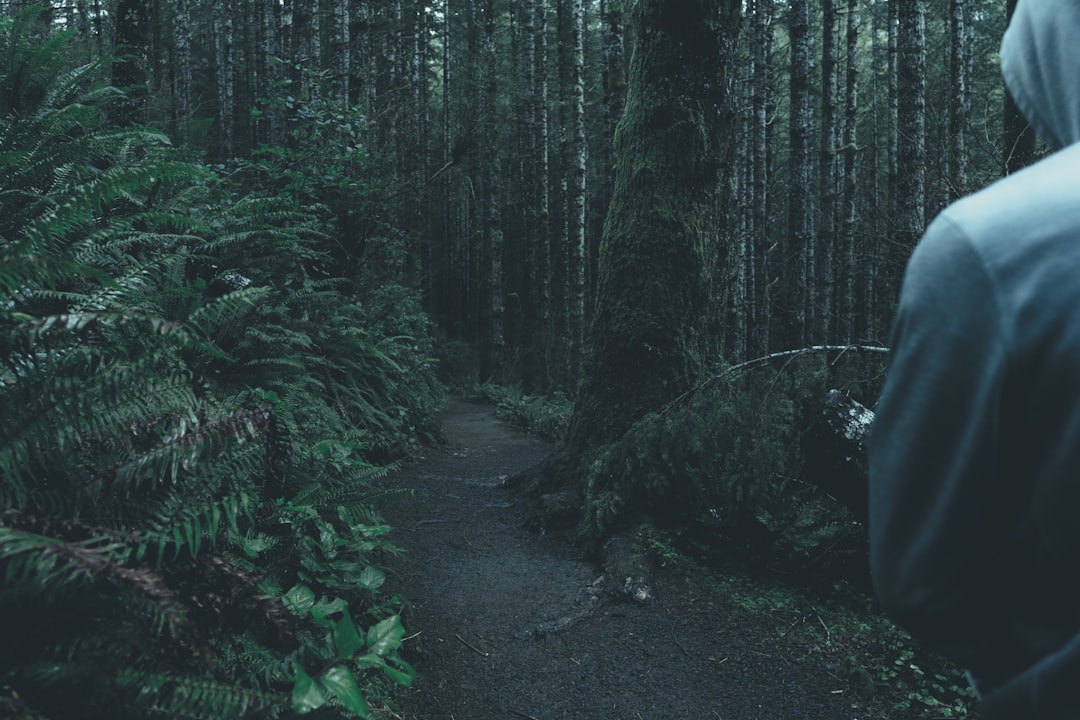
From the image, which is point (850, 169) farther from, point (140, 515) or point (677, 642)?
point (140, 515)

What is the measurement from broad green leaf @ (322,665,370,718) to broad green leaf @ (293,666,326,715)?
3 cm

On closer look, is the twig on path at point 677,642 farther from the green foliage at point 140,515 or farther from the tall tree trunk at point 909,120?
the tall tree trunk at point 909,120

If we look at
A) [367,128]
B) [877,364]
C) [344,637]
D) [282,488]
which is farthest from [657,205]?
[367,128]

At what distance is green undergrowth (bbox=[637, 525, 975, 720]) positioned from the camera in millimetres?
3623

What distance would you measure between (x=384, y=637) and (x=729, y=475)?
318 centimetres

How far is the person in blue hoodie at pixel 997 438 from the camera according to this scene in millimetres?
881

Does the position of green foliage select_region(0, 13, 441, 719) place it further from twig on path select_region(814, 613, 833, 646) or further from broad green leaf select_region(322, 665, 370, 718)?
twig on path select_region(814, 613, 833, 646)

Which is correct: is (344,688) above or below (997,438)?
below

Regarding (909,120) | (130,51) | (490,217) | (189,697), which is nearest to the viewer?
(189,697)

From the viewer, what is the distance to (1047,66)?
3.61ft

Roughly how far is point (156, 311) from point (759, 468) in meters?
3.86

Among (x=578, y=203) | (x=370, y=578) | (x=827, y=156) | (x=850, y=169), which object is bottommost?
(x=370, y=578)

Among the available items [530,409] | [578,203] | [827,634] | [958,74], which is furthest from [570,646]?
[958,74]

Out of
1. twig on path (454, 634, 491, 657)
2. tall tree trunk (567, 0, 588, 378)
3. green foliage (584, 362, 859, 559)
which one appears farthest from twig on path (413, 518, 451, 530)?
tall tree trunk (567, 0, 588, 378)
